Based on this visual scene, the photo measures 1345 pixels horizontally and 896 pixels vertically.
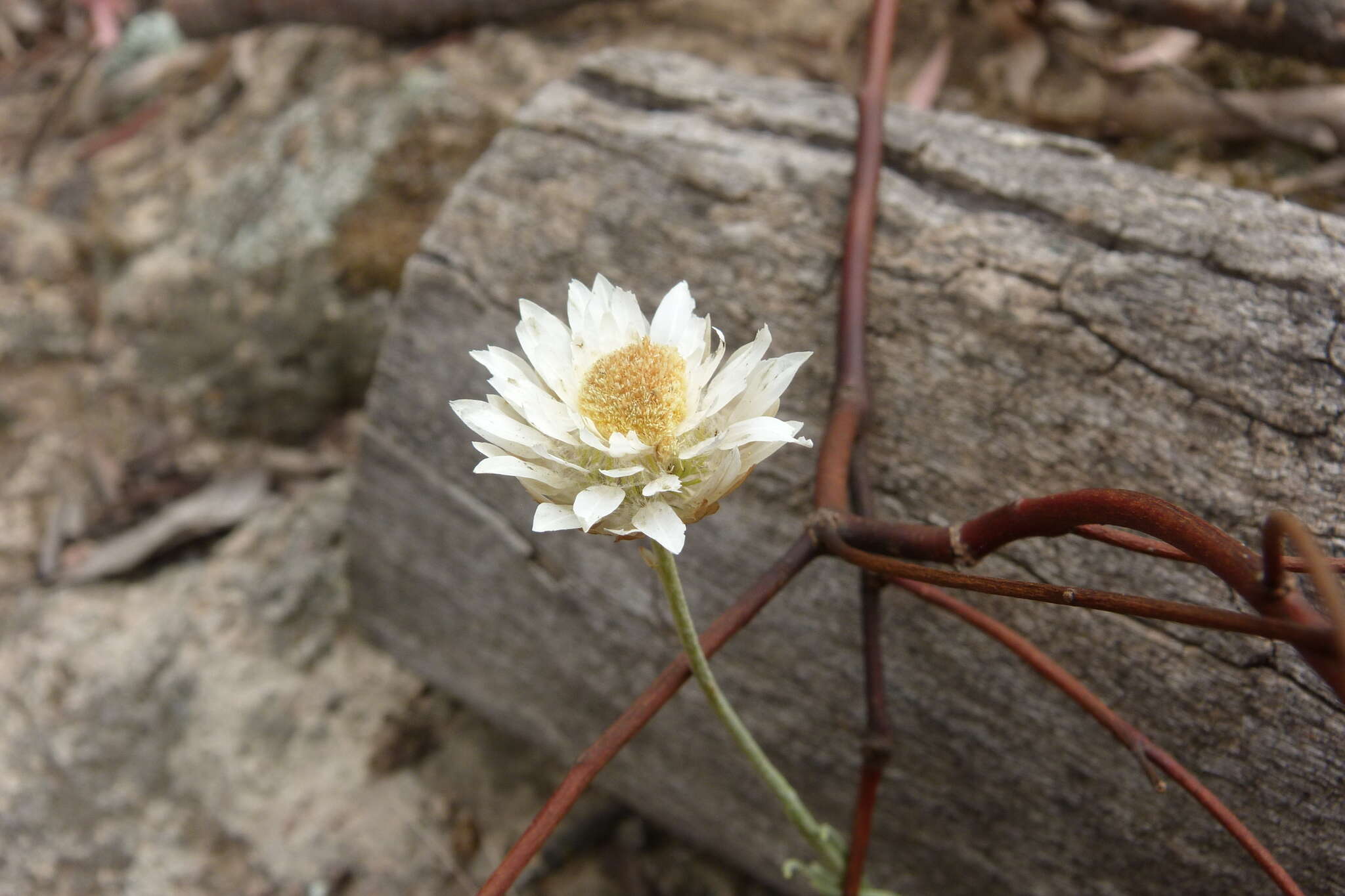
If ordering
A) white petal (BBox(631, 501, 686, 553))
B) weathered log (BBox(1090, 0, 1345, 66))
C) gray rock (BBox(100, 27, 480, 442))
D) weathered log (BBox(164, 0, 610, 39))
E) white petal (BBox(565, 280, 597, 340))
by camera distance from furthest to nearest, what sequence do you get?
1. weathered log (BBox(164, 0, 610, 39))
2. gray rock (BBox(100, 27, 480, 442))
3. weathered log (BBox(1090, 0, 1345, 66))
4. white petal (BBox(565, 280, 597, 340))
5. white petal (BBox(631, 501, 686, 553))

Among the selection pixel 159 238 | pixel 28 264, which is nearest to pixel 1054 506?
pixel 159 238

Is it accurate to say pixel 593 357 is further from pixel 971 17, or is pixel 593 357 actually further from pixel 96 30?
pixel 96 30

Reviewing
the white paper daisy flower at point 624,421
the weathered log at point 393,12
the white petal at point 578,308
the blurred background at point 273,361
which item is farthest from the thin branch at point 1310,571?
the weathered log at point 393,12

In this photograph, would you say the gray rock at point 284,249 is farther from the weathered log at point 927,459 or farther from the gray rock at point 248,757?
the weathered log at point 927,459

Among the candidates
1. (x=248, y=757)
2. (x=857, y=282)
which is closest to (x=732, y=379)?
(x=857, y=282)

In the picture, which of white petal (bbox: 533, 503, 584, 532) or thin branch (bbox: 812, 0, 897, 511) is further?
thin branch (bbox: 812, 0, 897, 511)

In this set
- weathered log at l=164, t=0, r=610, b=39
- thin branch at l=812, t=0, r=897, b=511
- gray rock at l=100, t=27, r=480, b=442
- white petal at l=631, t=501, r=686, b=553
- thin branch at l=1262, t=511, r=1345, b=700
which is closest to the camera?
thin branch at l=1262, t=511, r=1345, b=700

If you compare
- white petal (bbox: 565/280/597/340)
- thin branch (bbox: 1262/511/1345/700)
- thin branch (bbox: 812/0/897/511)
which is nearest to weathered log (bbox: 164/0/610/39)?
thin branch (bbox: 812/0/897/511)

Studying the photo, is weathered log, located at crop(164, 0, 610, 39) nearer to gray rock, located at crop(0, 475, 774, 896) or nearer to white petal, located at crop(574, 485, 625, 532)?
gray rock, located at crop(0, 475, 774, 896)
